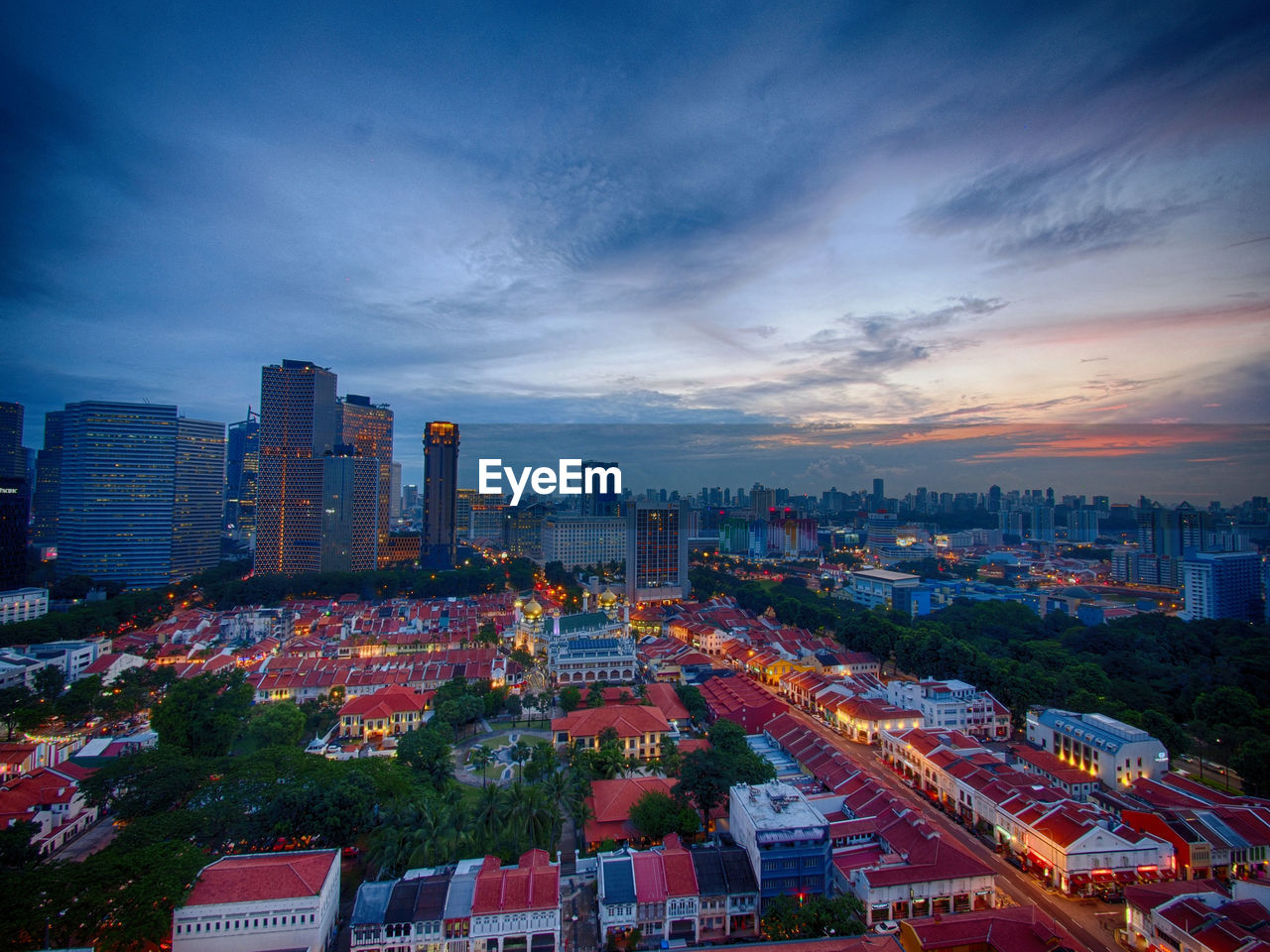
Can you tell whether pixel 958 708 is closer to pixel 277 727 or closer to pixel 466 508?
pixel 277 727

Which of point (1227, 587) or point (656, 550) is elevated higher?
point (656, 550)

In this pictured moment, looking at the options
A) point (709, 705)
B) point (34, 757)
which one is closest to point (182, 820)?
point (34, 757)

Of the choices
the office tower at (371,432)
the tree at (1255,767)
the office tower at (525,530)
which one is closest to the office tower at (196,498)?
the office tower at (371,432)

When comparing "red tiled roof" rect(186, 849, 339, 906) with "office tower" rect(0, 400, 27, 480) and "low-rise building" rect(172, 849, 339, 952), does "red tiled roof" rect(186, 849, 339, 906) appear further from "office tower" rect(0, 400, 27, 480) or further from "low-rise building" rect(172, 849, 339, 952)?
"office tower" rect(0, 400, 27, 480)

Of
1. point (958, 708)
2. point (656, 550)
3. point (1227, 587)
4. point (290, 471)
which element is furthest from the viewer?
point (290, 471)

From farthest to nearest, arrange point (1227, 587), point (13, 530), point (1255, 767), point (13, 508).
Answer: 1. point (1227, 587)
2. point (13, 530)
3. point (13, 508)
4. point (1255, 767)

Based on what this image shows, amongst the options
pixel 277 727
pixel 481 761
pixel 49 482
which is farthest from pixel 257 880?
pixel 49 482

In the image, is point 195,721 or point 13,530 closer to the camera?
point 195,721

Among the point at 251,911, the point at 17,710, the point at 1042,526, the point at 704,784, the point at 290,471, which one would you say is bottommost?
the point at 251,911

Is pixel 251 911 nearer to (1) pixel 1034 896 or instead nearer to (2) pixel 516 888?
(2) pixel 516 888
